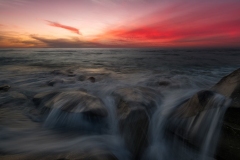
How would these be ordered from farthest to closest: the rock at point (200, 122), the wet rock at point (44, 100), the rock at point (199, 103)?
the wet rock at point (44, 100)
the rock at point (199, 103)
the rock at point (200, 122)

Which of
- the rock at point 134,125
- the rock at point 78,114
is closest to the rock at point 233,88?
the rock at point 134,125

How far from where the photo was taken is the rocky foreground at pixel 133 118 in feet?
9.27

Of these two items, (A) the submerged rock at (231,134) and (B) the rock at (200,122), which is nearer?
(A) the submerged rock at (231,134)

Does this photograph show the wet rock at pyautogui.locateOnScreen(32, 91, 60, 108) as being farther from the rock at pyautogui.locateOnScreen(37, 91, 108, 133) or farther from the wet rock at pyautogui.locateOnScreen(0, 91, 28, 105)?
the wet rock at pyautogui.locateOnScreen(0, 91, 28, 105)

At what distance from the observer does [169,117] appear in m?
4.29

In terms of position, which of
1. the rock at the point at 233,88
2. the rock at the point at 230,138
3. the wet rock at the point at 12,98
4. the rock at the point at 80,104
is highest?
the rock at the point at 233,88

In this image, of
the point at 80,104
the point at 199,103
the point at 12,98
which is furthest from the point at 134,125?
the point at 12,98

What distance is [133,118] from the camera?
3.95m

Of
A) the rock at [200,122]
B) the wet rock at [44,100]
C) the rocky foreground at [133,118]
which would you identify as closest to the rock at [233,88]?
the rocky foreground at [133,118]

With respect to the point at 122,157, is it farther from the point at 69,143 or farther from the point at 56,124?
the point at 56,124

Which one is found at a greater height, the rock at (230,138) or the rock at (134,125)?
the rock at (230,138)

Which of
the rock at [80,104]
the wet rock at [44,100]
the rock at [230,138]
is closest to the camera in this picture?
the rock at [230,138]

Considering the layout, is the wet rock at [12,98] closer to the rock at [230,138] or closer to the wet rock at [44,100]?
the wet rock at [44,100]

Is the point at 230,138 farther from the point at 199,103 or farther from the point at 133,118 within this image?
the point at 133,118
